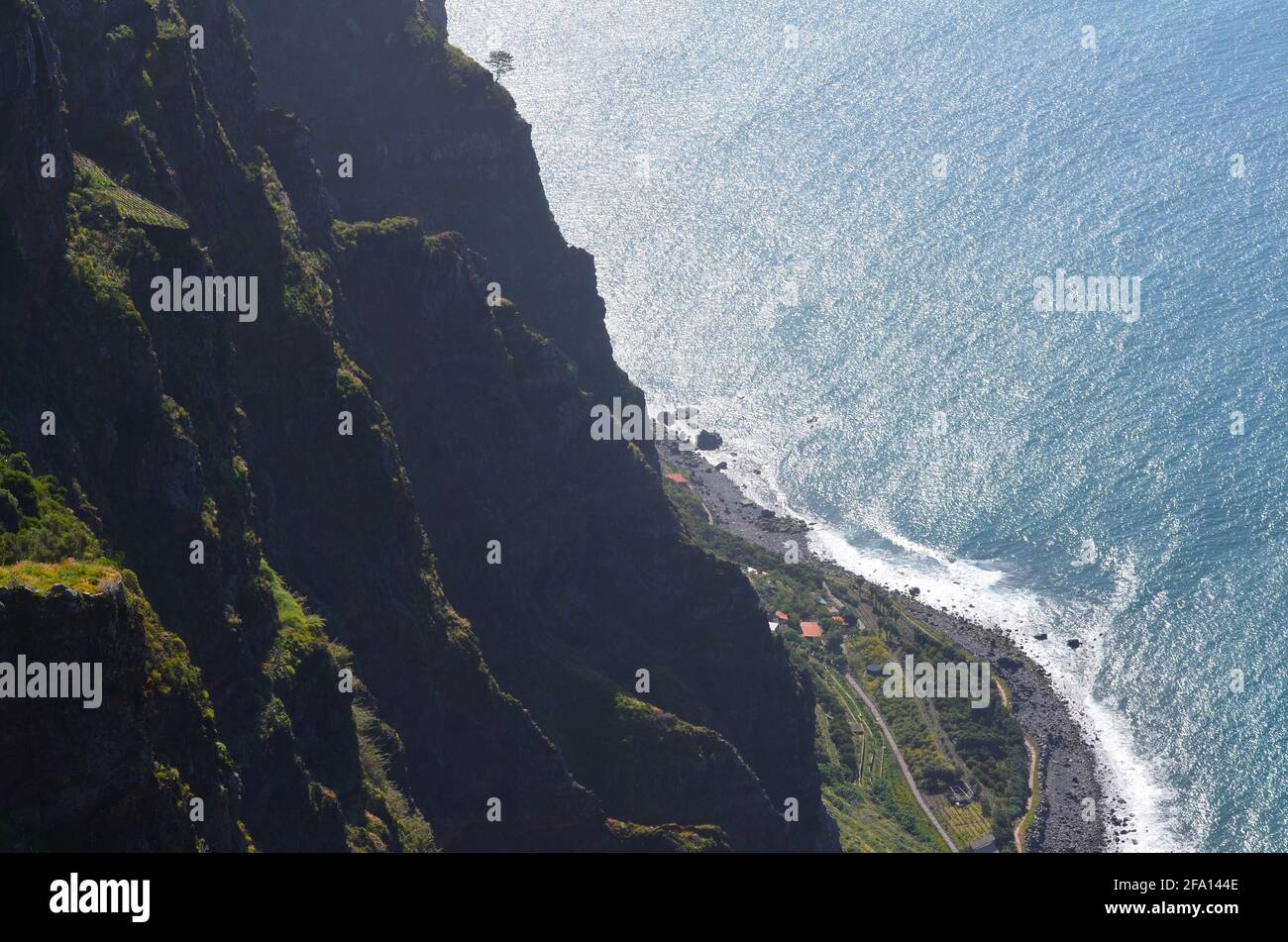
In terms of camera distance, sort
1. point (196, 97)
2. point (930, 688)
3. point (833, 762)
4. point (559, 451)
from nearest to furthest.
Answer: point (196, 97), point (559, 451), point (833, 762), point (930, 688)

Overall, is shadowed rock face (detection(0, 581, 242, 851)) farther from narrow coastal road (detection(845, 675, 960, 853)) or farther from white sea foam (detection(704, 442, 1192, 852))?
white sea foam (detection(704, 442, 1192, 852))

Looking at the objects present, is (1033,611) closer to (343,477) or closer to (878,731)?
(878,731)

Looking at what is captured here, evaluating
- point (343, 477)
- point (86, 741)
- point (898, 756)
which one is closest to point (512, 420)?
point (343, 477)

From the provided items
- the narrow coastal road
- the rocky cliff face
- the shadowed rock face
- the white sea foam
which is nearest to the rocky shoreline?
the white sea foam

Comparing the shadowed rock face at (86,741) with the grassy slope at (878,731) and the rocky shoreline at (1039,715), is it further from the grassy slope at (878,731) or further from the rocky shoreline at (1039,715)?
the rocky shoreline at (1039,715)
